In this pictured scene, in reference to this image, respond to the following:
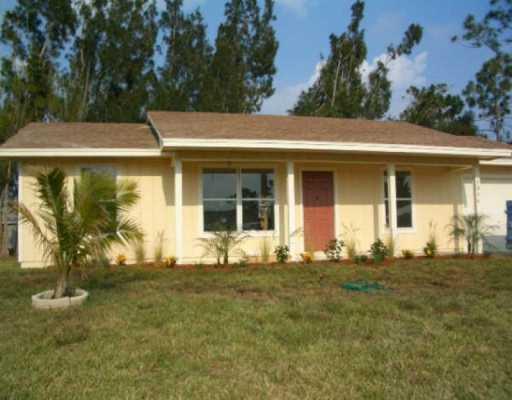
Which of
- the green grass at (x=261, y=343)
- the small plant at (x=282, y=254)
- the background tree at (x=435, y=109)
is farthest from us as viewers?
the background tree at (x=435, y=109)

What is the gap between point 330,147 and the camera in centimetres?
895


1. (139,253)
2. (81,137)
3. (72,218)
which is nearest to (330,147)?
(139,253)

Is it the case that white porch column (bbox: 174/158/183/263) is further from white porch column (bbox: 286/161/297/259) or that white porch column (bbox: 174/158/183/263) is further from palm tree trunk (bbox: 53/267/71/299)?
palm tree trunk (bbox: 53/267/71/299)

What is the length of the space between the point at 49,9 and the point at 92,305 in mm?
14920

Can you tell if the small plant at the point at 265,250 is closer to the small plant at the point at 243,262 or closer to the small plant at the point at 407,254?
the small plant at the point at 243,262

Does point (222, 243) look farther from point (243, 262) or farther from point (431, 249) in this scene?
point (431, 249)

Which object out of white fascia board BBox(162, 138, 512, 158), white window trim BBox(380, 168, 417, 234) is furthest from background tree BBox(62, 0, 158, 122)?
white window trim BBox(380, 168, 417, 234)

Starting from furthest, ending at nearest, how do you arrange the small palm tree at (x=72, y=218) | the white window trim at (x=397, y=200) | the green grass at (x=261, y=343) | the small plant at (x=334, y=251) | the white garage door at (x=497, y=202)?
the white garage door at (x=497, y=202), the white window trim at (x=397, y=200), the small plant at (x=334, y=251), the small palm tree at (x=72, y=218), the green grass at (x=261, y=343)

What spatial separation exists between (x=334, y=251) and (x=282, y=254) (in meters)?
1.46

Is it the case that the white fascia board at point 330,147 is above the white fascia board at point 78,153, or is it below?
above

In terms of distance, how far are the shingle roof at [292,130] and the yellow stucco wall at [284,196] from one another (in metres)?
0.53

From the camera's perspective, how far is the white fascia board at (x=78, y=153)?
8080mm

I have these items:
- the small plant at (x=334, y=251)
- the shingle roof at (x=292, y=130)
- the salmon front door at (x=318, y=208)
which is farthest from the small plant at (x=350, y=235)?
the shingle roof at (x=292, y=130)

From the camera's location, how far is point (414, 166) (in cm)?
1070
